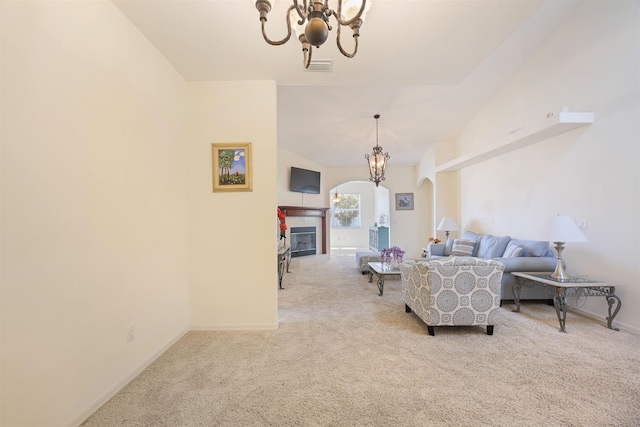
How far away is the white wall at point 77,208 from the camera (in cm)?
122

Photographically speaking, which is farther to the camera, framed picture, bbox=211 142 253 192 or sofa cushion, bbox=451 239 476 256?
sofa cushion, bbox=451 239 476 256

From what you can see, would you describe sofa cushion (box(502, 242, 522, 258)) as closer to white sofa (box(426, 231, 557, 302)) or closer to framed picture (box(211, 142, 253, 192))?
white sofa (box(426, 231, 557, 302))

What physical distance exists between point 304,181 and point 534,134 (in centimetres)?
469

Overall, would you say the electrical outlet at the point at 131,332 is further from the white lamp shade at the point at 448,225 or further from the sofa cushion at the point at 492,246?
the white lamp shade at the point at 448,225

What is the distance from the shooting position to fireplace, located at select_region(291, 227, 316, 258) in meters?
6.79

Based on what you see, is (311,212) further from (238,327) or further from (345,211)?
(238,327)

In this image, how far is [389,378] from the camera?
1.89 m

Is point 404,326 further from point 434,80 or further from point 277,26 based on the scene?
point 277,26

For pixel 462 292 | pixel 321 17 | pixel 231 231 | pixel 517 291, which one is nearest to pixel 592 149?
pixel 517 291

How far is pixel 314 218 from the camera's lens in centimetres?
750

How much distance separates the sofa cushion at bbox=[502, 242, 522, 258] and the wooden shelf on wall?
1.56 metres

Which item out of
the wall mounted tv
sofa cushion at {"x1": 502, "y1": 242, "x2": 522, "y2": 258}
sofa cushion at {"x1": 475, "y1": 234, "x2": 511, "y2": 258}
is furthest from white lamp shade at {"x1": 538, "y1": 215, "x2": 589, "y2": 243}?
the wall mounted tv

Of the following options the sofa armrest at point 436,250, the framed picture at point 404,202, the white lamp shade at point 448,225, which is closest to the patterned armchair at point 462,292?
the sofa armrest at point 436,250

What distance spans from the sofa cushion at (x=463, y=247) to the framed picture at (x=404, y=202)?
2.53 m
